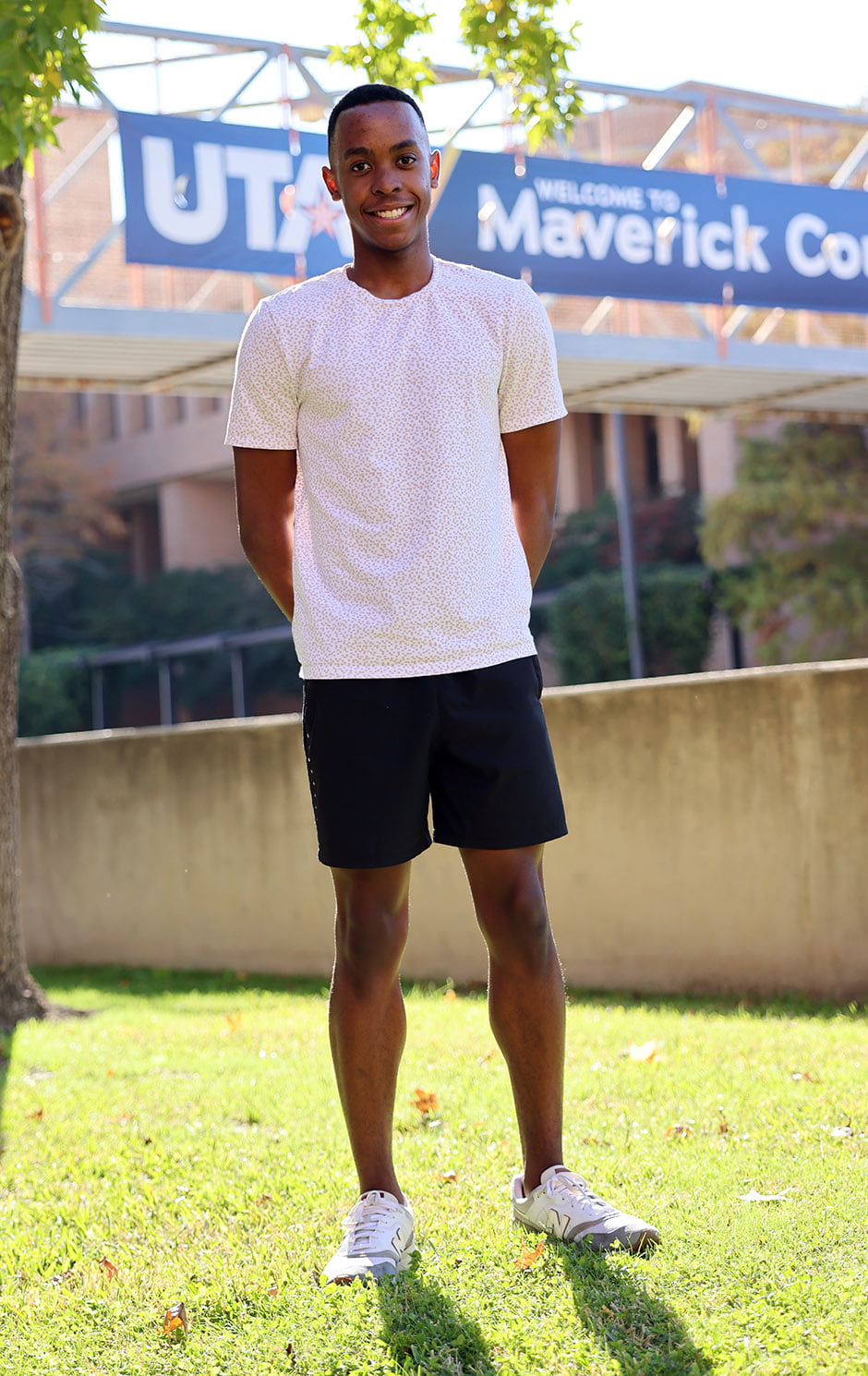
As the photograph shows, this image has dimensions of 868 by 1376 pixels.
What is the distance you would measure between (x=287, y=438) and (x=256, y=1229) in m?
1.59

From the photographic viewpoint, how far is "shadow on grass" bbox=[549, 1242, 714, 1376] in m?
2.34

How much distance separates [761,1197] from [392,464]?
1.60m

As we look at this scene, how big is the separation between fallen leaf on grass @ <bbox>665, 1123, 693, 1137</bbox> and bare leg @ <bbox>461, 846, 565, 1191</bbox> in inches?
31.3

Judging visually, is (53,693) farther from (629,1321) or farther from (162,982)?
(629,1321)

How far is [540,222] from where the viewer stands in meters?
13.5

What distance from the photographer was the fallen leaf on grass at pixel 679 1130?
3725 millimetres

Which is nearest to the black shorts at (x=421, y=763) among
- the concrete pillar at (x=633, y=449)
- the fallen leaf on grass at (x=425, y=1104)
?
the fallen leaf on grass at (x=425, y=1104)

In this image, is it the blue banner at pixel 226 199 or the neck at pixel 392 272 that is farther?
the blue banner at pixel 226 199

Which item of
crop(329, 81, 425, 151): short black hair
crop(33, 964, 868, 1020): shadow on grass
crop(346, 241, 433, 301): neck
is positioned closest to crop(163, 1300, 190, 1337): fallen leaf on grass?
crop(346, 241, 433, 301): neck

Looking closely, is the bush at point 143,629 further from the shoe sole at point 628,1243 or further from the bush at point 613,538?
the shoe sole at point 628,1243

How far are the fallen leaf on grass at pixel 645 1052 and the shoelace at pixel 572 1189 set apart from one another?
189cm

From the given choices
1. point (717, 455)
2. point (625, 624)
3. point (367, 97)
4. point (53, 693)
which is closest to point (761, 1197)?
point (367, 97)

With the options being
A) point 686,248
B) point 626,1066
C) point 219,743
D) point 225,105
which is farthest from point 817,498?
point 626,1066

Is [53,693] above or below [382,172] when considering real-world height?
below
